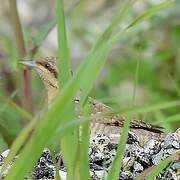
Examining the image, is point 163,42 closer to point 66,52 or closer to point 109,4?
point 109,4

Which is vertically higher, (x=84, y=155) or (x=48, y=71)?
(x=48, y=71)

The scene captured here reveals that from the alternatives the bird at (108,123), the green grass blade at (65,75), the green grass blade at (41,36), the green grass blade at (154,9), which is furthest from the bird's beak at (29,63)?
the green grass blade at (154,9)

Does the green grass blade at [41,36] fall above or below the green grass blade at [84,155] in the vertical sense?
above

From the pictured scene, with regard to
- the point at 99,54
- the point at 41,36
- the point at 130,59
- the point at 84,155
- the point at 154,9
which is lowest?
the point at 84,155

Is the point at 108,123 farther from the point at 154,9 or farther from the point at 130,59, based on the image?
the point at 130,59

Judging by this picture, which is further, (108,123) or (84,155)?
(108,123)

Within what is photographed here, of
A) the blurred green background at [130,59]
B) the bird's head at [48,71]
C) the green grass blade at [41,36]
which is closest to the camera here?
the bird's head at [48,71]

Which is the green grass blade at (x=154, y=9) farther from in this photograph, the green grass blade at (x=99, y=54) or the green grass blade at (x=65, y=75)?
the green grass blade at (x=65, y=75)

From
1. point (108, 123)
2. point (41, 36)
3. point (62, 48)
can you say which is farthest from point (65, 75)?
point (41, 36)

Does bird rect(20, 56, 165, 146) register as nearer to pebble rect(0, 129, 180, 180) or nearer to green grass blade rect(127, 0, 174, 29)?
pebble rect(0, 129, 180, 180)
